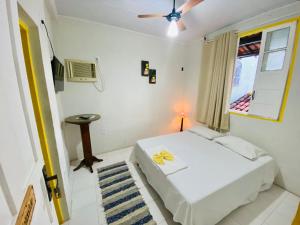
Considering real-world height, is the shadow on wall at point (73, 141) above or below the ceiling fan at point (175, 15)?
below

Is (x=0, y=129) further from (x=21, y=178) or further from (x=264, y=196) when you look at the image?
(x=264, y=196)

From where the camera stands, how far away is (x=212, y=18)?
206 centimetres

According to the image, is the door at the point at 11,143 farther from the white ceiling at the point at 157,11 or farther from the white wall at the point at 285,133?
the white wall at the point at 285,133

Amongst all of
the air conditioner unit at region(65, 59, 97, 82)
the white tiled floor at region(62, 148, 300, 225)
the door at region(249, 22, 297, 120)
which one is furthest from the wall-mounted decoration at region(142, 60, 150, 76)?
the white tiled floor at region(62, 148, 300, 225)

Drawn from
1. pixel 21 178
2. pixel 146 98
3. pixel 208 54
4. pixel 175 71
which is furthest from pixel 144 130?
pixel 21 178

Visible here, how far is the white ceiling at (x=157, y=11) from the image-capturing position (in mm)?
1681

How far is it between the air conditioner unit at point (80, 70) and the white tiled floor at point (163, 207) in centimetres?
168

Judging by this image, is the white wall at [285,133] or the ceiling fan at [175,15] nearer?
the ceiling fan at [175,15]

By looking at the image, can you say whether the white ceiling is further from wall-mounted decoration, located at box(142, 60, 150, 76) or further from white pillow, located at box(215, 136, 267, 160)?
white pillow, located at box(215, 136, 267, 160)

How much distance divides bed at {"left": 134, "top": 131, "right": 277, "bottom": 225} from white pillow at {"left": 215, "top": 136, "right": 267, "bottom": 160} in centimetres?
6

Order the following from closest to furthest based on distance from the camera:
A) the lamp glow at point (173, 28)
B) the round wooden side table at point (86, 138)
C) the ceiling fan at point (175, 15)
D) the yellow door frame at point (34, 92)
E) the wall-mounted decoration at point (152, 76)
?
the yellow door frame at point (34, 92)
the ceiling fan at point (175, 15)
the lamp glow at point (173, 28)
the round wooden side table at point (86, 138)
the wall-mounted decoration at point (152, 76)

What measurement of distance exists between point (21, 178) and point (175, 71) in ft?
10.8

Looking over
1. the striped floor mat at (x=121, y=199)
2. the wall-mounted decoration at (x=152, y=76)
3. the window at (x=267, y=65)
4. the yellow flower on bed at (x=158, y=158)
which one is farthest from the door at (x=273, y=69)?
the striped floor mat at (x=121, y=199)

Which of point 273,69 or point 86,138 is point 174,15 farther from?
point 86,138
